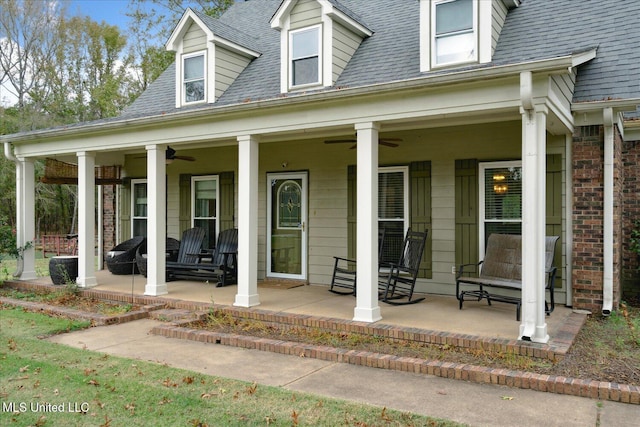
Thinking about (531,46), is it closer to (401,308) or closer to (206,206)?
(401,308)

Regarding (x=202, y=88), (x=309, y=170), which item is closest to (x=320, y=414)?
(x=309, y=170)

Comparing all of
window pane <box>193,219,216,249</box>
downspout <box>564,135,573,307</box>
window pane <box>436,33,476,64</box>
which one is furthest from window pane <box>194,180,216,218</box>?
downspout <box>564,135,573,307</box>

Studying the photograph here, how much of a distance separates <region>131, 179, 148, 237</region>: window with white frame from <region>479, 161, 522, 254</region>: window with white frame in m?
6.97

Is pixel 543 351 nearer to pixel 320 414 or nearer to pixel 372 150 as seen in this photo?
pixel 320 414

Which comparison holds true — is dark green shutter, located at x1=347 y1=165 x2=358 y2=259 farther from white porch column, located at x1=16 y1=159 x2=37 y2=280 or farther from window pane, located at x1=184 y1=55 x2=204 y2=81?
white porch column, located at x1=16 y1=159 x2=37 y2=280

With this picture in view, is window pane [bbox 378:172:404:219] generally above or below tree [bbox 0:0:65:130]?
below

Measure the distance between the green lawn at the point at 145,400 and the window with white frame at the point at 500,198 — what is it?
4.24 metres

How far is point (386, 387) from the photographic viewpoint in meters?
4.08

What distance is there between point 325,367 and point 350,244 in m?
3.76

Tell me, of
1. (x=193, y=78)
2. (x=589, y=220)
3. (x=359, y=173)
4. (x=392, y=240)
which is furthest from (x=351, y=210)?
(x=193, y=78)

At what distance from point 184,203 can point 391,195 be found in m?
4.29

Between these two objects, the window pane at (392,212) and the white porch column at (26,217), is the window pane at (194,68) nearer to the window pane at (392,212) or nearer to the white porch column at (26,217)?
the white porch column at (26,217)

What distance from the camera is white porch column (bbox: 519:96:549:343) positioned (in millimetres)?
4801

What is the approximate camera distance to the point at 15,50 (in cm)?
2417
